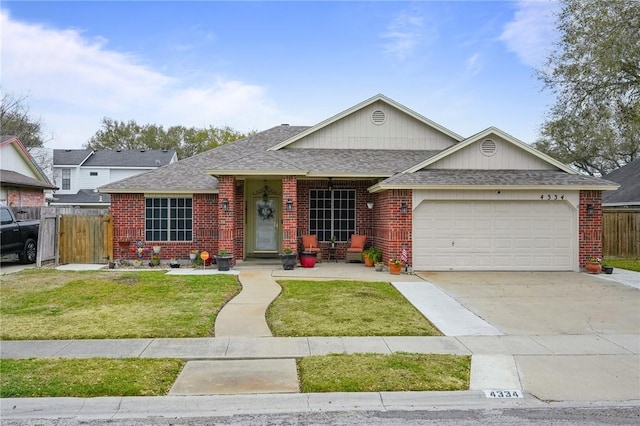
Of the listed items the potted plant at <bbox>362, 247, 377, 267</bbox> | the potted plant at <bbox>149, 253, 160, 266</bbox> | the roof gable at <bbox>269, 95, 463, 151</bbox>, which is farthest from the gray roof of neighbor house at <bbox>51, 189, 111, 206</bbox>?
the potted plant at <bbox>362, 247, 377, 267</bbox>

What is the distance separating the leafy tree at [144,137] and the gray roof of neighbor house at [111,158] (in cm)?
1200

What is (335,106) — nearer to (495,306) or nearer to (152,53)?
(152,53)

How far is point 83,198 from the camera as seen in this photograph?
121ft

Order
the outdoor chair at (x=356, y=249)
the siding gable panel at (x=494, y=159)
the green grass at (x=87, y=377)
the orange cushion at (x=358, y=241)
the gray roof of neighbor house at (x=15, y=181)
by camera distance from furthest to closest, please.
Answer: the gray roof of neighbor house at (x=15, y=181) → the orange cushion at (x=358, y=241) → the outdoor chair at (x=356, y=249) → the siding gable panel at (x=494, y=159) → the green grass at (x=87, y=377)

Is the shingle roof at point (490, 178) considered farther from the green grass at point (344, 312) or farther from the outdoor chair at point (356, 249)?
the green grass at point (344, 312)

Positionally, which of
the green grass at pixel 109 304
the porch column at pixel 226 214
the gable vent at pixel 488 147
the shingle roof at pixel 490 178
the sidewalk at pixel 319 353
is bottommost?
the sidewalk at pixel 319 353

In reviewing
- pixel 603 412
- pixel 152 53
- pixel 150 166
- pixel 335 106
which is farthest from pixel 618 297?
pixel 150 166

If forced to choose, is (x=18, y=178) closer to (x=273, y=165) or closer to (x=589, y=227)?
(x=273, y=165)

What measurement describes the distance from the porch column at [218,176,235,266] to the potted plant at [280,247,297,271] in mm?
1795

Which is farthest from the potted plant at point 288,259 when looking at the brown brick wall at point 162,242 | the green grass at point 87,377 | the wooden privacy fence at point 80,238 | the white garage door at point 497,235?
the green grass at point 87,377

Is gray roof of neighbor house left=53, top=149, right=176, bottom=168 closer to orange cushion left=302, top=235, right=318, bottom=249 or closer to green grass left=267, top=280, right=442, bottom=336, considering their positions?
orange cushion left=302, top=235, right=318, bottom=249

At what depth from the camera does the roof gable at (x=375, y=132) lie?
18.5m

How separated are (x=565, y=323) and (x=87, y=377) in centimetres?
772

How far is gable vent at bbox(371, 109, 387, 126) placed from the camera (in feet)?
60.5
